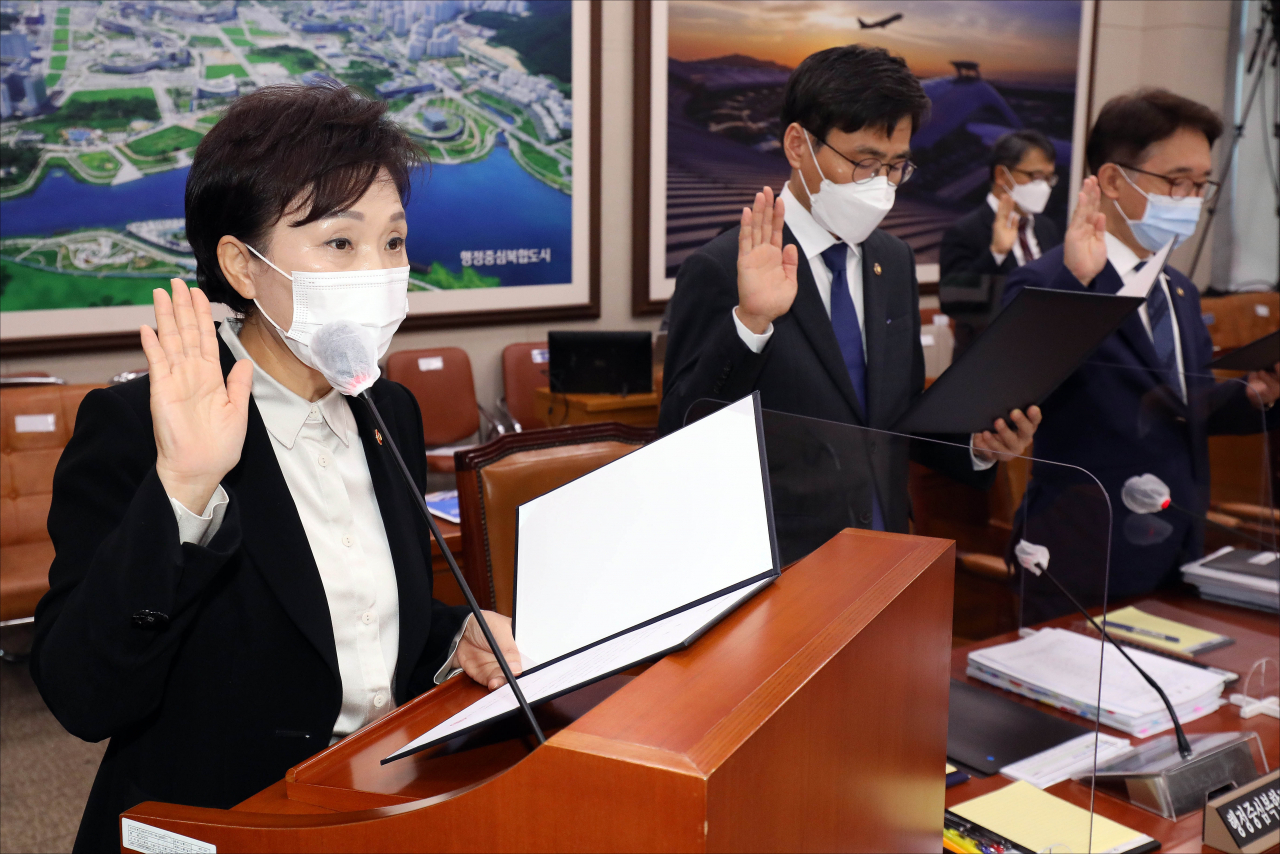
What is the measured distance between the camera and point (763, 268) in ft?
6.03

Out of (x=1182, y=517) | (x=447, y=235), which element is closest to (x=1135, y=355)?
(x=1182, y=517)

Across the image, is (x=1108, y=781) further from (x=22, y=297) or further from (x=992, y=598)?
(x=22, y=297)

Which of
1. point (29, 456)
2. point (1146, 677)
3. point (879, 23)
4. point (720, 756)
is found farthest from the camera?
point (879, 23)

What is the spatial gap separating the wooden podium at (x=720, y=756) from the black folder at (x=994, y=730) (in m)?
0.58

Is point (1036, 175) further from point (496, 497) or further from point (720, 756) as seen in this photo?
point (720, 756)

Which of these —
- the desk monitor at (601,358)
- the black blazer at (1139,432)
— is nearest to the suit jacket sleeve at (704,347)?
the black blazer at (1139,432)

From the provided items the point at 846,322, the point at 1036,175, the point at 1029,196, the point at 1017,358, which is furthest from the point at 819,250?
the point at 1036,175

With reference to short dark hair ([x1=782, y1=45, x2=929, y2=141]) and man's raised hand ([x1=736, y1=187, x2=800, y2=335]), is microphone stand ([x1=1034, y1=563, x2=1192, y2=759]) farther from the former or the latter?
short dark hair ([x1=782, y1=45, x2=929, y2=141])

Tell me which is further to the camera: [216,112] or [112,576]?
[216,112]

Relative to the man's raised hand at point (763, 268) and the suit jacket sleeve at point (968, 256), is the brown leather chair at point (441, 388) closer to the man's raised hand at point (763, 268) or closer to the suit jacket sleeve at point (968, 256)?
the suit jacket sleeve at point (968, 256)

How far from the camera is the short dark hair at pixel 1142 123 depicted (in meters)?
2.50

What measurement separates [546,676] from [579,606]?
0.08 m

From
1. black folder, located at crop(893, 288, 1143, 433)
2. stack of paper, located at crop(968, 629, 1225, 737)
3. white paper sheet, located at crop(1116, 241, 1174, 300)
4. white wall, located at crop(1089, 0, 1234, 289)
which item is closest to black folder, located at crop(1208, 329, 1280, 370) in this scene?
white paper sheet, located at crop(1116, 241, 1174, 300)

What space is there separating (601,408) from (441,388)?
2.56 feet
